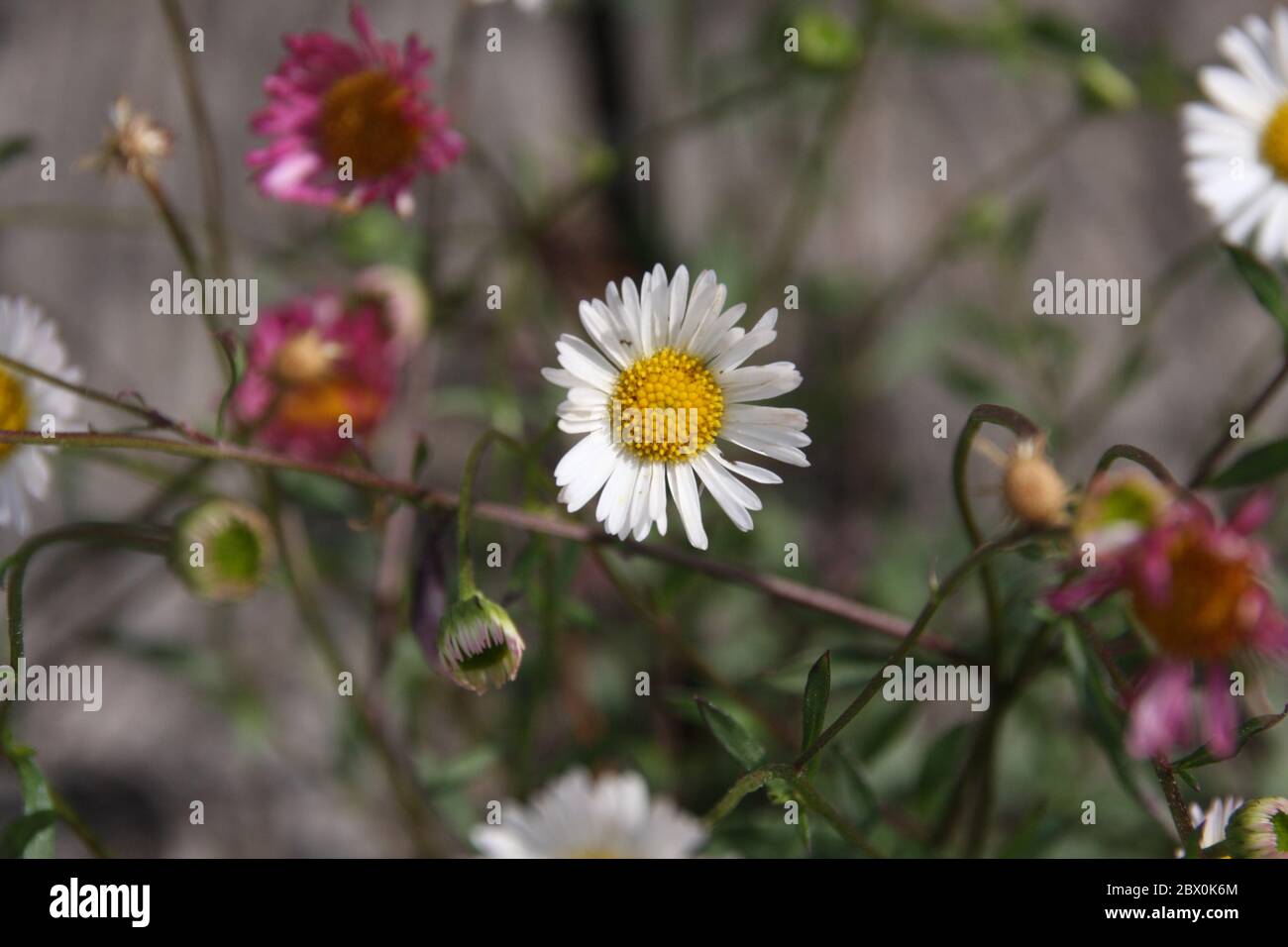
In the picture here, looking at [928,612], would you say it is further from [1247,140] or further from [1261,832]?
[1247,140]

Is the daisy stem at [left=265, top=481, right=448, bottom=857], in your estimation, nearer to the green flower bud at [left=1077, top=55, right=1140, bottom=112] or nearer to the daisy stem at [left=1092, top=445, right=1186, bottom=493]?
the daisy stem at [left=1092, top=445, right=1186, bottom=493]

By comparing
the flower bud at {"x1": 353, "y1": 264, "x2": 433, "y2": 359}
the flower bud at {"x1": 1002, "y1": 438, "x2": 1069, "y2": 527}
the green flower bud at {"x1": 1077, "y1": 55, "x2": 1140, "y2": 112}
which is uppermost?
the green flower bud at {"x1": 1077, "y1": 55, "x2": 1140, "y2": 112}

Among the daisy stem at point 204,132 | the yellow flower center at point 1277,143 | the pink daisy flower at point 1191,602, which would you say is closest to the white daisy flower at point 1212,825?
the pink daisy flower at point 1191,602

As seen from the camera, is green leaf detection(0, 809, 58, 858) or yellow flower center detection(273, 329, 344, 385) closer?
green leaf detection(0, 809, 58, 858)

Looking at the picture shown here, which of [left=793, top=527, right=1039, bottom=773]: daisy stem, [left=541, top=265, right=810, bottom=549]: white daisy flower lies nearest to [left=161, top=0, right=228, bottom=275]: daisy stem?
[left=541, top=265, right=810, bottom=549]: white daisy flower

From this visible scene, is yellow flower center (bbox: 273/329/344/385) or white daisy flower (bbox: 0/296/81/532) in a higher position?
yellow flower center (bbox: 273/329/344/385)

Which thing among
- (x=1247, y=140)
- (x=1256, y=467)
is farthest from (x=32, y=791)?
(x=1247, y=140)
